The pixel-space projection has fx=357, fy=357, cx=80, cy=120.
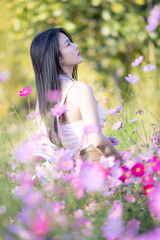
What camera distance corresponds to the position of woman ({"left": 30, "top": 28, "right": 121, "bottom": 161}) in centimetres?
162

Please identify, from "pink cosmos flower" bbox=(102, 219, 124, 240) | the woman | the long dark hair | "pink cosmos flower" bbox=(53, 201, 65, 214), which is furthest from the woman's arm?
"pink cosmos flower" bbox=(102, 219, 124, 240)

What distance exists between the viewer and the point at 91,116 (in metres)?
1.59

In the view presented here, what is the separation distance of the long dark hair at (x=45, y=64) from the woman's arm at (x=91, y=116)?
0.56 feet

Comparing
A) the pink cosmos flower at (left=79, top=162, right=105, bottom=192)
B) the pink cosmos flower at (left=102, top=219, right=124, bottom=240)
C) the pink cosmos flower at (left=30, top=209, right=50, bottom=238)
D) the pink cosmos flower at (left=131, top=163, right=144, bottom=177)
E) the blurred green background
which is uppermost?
the pink cosmos flower at (left=30, top=209, right=50, bottom=238)

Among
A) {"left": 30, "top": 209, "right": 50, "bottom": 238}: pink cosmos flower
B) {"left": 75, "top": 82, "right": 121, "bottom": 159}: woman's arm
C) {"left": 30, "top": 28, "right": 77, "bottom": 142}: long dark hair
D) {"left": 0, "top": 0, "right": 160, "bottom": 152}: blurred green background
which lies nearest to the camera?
{"left": 30, "top": 209, "right": 50, "bottom": 238}: pink cosmos flower

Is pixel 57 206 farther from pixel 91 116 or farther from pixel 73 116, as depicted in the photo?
pixel 73 116

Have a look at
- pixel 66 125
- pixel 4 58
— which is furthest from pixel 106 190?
pixel 4 58

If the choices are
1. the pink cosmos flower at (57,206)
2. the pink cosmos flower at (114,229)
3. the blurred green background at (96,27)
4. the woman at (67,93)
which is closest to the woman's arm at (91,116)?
the woman at (67,93)

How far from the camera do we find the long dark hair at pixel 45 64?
179cm

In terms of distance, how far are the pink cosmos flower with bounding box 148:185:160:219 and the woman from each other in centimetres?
50

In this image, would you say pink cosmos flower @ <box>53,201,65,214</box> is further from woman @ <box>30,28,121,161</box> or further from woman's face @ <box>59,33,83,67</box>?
woman's face @ <box>59,33,83,67</box>

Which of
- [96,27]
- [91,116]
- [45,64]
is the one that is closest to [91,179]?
[91,116]

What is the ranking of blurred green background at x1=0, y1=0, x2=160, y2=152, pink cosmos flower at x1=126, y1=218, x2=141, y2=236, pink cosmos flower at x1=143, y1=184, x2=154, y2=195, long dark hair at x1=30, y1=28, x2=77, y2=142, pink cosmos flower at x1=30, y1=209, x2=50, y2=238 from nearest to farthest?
pink cosmos flower at x1=30, y1=209, x2=50, y2=238
pink cosmos flower at x1=126, y1=218, x2=141, y2=236
pink cosmos flower at x1=143, y1=184, x2=154, y2=195
long dark hair at x1=30, y1=28, x2=77, y2=142
blurred green background at x1=0, y1=0, x2=160, y2=152

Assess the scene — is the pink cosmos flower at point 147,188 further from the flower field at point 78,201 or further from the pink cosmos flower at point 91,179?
the pink cosmos flower at point 91,179
